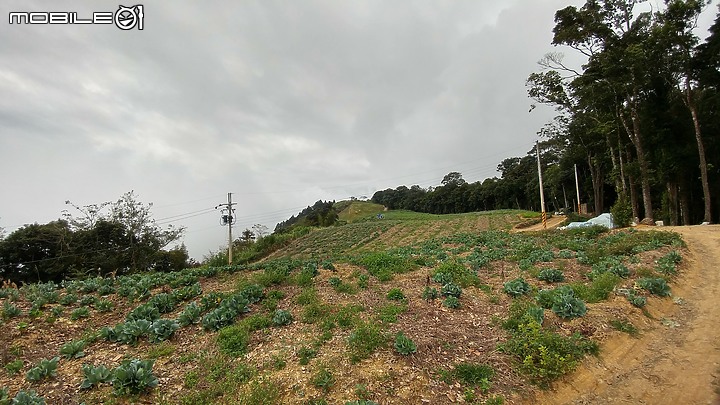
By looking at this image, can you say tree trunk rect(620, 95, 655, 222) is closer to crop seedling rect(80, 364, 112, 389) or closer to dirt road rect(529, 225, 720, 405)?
dirt road rect(529, 225, 720, 405)

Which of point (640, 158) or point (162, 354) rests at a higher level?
point (640, 158)

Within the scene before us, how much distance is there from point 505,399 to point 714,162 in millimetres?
33527

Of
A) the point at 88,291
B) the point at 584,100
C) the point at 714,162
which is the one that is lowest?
the point at 88,291

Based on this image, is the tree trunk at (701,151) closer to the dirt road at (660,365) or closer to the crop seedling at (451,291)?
the dirt road at (660,365)

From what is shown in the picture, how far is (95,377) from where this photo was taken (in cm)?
481

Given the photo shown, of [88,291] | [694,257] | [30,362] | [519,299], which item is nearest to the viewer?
[30,362]

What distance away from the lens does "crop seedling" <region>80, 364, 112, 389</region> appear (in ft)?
15.7

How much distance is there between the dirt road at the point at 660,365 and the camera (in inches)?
184

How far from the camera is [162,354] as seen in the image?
585cm

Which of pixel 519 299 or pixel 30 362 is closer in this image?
pixel 30 362

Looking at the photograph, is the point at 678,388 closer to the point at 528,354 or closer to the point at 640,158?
the point at 528,354

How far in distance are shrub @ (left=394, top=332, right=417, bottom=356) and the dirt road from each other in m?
1.81

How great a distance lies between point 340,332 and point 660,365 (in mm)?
5368

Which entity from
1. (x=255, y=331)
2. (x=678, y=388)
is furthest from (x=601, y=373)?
(x=255, y=331)
